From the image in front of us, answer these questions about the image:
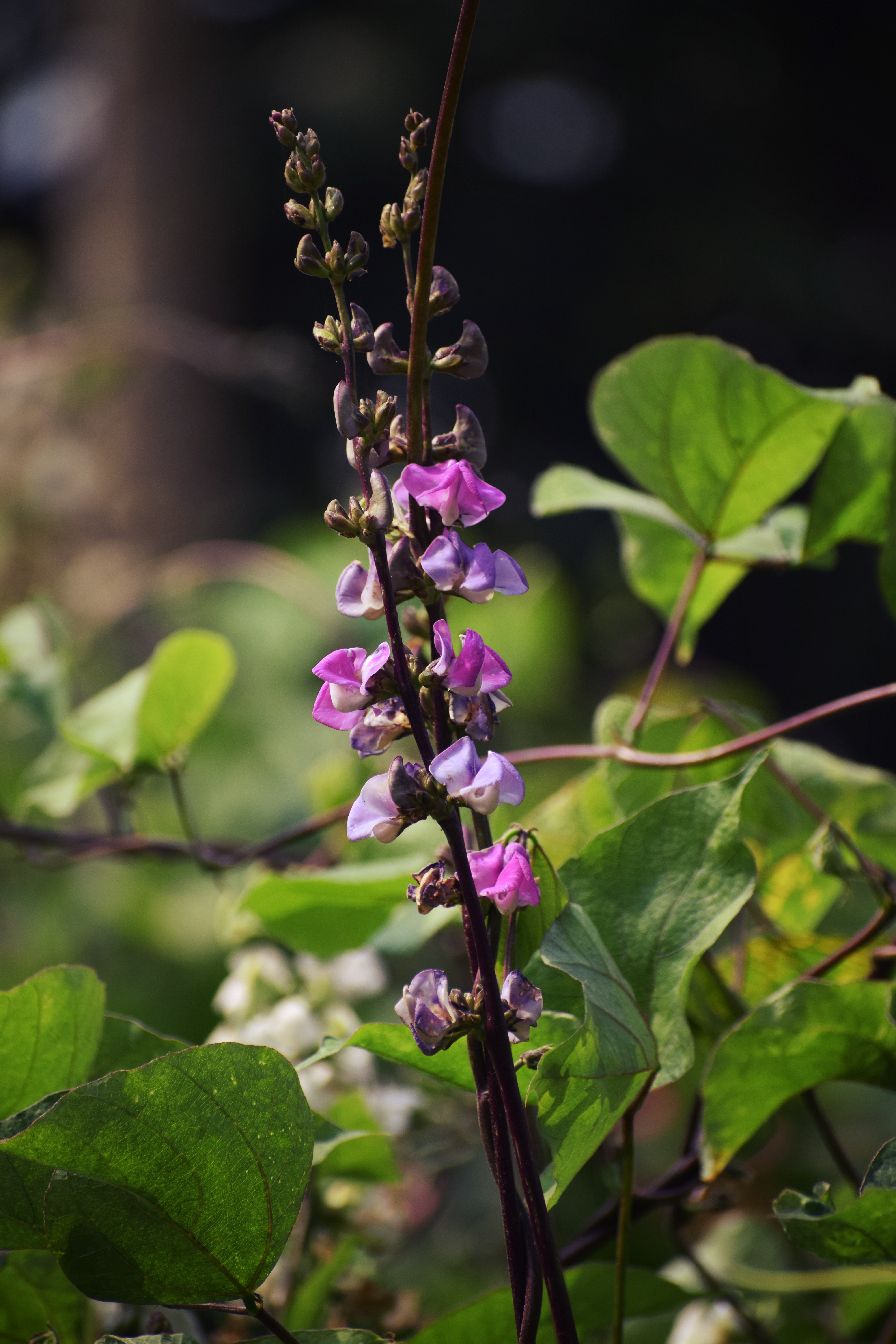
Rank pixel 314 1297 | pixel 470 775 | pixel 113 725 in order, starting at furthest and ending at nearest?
pixel 113 725 → pixel 314 1297 → pixel 470 775

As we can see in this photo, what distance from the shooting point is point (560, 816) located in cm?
35

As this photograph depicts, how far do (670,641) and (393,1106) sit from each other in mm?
248

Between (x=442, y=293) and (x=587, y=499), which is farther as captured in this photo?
→ (x=587, y=499)

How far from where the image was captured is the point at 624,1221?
0.70ft

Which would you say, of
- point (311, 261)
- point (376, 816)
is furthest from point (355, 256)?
point (376, 816)

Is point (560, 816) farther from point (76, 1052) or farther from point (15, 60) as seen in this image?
point (15, 60)

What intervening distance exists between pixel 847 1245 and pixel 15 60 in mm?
3167

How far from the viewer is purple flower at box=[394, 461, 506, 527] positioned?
183 mm

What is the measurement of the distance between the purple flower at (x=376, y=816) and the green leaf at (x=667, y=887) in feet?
0.21

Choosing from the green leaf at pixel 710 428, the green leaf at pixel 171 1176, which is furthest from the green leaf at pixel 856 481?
the green leaf at pixel 171 1176

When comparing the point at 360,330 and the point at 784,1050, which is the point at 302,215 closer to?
the point at 360,330

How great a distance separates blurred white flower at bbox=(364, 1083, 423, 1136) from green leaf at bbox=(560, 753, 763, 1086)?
229mm

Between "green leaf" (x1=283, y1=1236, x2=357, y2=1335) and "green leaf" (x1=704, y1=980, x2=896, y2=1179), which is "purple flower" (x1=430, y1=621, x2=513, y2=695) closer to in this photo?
"green leaf" (x1=704, y1=980, x2=896, y2=1179)

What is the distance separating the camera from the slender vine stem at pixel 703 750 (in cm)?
28
